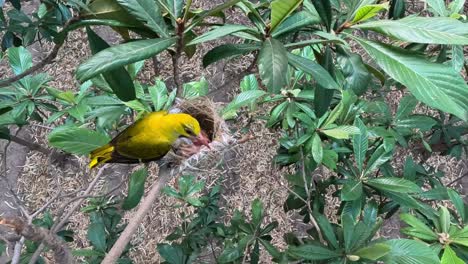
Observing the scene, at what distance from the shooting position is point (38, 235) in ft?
2.57

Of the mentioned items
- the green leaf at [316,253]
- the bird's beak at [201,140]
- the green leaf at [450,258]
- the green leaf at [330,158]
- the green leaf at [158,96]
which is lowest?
the green leaf at [316,253]

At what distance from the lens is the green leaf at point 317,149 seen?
1153mm

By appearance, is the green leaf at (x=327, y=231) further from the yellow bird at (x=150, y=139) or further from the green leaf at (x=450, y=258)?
the yellow bird at (x=150, y=139)

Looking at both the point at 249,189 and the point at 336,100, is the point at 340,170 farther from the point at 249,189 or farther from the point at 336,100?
the point at 249,189

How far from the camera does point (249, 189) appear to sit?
7.77ft

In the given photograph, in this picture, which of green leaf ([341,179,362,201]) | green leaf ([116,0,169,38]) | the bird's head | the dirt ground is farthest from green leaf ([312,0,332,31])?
the dirt ground

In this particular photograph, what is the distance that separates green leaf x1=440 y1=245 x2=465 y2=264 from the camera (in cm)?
98

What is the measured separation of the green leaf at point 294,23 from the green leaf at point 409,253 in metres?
0.54

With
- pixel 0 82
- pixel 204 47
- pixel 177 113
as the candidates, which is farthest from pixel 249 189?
pixel 0 82

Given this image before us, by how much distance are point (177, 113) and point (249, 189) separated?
135 centimetres

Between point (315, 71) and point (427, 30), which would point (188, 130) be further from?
point (427, 30)

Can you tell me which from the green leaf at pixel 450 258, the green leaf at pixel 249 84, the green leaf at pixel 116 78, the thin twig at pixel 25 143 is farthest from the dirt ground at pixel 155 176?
the green leaf at pixel 116 78

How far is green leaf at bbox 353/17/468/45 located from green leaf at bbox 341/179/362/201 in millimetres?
547

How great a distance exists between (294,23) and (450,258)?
2.06 feet
